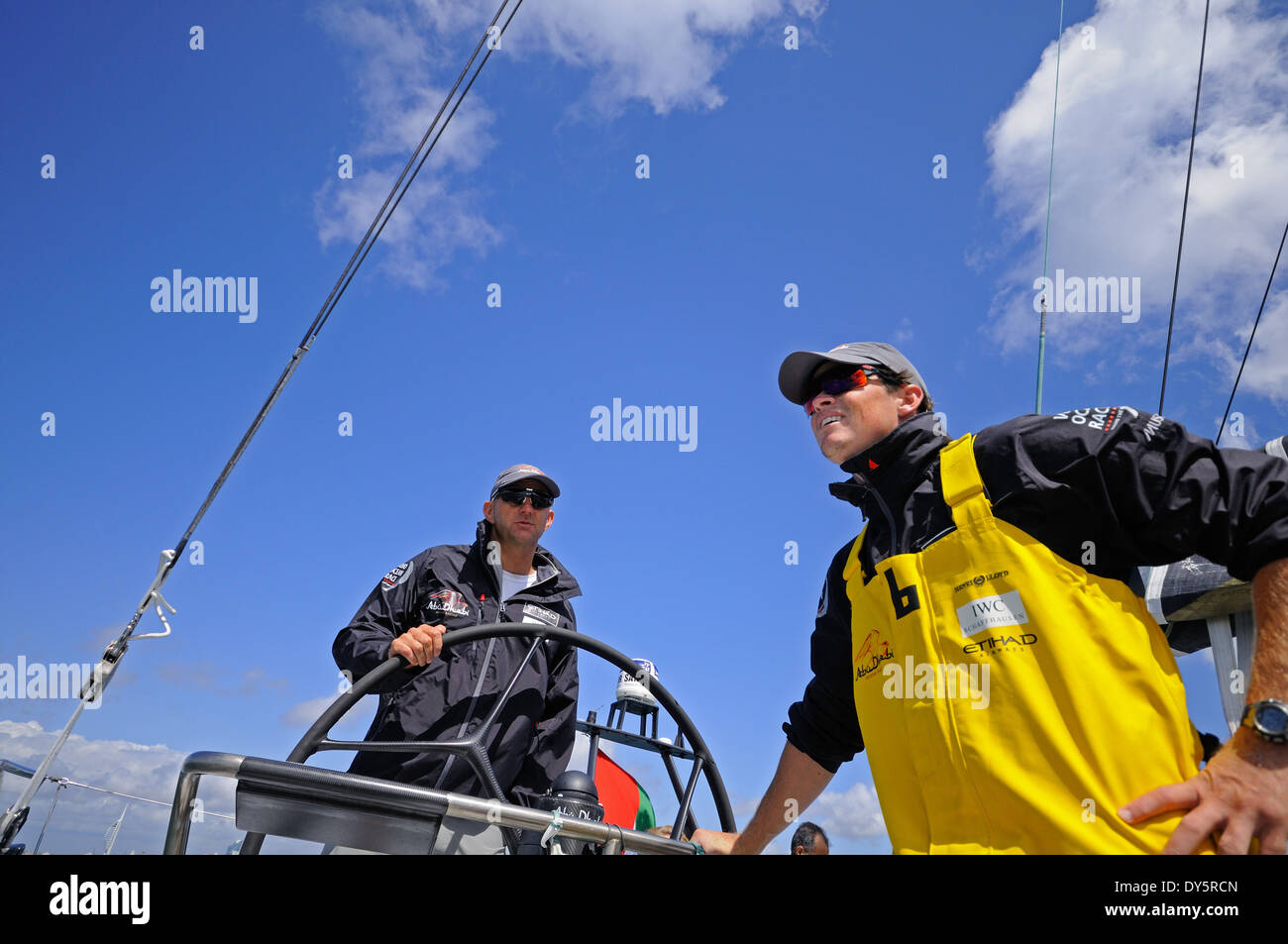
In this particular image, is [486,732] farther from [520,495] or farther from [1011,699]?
[1011,699]

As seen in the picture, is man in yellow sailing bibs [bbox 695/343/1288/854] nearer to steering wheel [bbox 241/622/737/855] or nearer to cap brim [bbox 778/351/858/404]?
cap brim [bbox 778/351/858/404]

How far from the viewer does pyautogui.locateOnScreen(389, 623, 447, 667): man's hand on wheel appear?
6.79 ft

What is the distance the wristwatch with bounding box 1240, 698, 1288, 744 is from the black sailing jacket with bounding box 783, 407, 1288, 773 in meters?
0.21

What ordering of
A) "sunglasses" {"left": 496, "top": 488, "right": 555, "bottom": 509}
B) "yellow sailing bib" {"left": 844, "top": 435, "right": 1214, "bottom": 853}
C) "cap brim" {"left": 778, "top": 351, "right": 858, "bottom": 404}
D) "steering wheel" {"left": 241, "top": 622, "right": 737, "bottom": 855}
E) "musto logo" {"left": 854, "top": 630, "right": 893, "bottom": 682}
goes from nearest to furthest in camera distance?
"yellow sailing bib" {"left": 844, "top": 435, "right": 1214, "bottom": 853}, "musto logo" {"left": 854, "top": 630, "right": 893, "bottom": 682}, "steering wheel" {"left": 241, "top": 622, "right": 737, "bottom": 855}, "cap brim" {"left": 778, "top": 351, "right": 858, "bottom": 404}, "sunglasses" {"left": 496, "top": 488, "right": 555, "bottom": 509}

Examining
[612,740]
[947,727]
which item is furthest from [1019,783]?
[612,740]

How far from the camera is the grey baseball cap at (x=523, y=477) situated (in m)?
2.95

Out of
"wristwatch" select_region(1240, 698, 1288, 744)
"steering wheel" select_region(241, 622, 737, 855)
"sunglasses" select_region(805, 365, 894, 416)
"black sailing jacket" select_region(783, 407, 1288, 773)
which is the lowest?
"steering wheel" select_region(241, 622, 737, 855)

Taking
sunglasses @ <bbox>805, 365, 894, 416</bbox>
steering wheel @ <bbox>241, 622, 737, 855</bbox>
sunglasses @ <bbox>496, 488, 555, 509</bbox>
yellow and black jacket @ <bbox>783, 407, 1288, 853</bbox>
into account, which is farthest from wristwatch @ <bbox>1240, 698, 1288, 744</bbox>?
sunglasses @ <bbox>496, 488, 555, 509</bbox>

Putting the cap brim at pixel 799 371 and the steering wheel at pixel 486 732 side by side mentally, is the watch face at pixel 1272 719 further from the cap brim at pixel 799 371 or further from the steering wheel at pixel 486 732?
the steering wheel at pixel 486 732

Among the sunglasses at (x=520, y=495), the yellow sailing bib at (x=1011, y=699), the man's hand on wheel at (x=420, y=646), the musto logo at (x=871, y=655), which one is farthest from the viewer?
the sunglasses at (x=520, y=495)

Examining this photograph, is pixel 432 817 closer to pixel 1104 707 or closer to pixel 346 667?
pixel 1104 707

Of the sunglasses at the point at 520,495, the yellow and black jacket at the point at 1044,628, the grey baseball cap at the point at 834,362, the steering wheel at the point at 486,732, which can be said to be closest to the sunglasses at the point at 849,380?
the grey baseball cap at the point at 834,362

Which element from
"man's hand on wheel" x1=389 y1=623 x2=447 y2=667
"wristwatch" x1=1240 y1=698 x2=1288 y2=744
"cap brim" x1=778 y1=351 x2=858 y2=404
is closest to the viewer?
"wristwatch" x1=1240 y1=698 x2=1288 y2=744

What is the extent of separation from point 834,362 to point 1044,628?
0.81 m
